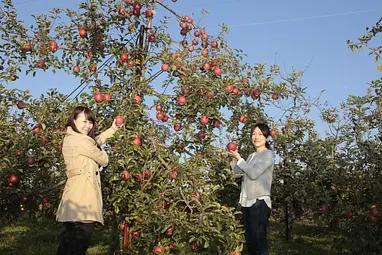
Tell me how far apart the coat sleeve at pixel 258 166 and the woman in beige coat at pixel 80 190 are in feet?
4.65

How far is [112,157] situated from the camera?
4.85m

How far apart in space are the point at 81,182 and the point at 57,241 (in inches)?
223

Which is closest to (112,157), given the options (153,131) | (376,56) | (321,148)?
(153,131)

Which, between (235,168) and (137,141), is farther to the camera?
(235,168)

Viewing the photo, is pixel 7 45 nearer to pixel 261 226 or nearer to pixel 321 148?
pixel 261 226

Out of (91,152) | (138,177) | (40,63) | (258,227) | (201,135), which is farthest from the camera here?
(40,63)

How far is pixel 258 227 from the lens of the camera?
14.4 feet

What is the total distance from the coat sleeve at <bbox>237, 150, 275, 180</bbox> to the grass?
11.4 ft

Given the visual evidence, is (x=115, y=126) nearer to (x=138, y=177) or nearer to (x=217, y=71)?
(x=138, y=177)

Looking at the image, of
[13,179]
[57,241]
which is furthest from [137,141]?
[57,241]

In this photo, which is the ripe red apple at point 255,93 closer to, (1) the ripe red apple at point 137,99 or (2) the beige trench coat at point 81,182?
(1) the ripe red apple at point 137,99

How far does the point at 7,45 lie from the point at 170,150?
2.94 m

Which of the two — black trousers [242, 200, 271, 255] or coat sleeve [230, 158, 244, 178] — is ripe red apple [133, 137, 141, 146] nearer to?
coat sleeve [230, 158, 244, 178]

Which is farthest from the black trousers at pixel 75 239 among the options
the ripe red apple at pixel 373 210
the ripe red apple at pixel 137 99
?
the ripe red apple at pixel 373 210
